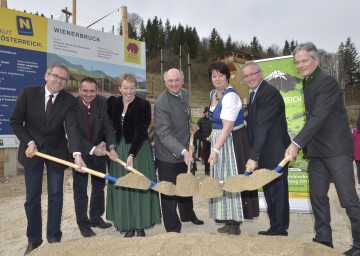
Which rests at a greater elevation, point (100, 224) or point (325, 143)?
point (325, 143)

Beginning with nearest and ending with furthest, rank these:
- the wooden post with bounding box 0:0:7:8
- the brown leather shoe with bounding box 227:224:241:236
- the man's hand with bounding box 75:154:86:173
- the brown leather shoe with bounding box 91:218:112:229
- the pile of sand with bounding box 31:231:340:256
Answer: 1. the pile of sand with bounding box 31:231:340:256
2. the man's hand with bounding box 75:154:86:173
3. the brown leather shoe with bounding box 227:224:241:236
4. the brown leather shoe with bounding box 91:218:112:229
5. the wooden post with bounding box 0:0:7:8

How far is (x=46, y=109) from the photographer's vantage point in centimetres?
326

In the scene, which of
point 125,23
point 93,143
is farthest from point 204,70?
point 93,143

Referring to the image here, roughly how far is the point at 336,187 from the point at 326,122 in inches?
21.8

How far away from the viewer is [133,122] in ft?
11.8

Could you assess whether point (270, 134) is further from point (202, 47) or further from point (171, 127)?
point (202, 47)

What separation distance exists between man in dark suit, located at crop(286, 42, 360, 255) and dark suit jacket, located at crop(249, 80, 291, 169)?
0.25 meters

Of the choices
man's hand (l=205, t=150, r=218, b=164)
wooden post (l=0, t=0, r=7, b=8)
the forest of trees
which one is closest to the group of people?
man's hand (l=205, t=150, r=218, b=164)

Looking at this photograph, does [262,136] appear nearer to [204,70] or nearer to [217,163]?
[217,163]

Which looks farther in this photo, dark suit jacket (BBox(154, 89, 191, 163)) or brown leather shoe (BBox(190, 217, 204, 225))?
brown leather shoe (BBox(190, 217, 204, 225))

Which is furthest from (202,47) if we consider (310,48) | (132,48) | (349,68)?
(310,48)

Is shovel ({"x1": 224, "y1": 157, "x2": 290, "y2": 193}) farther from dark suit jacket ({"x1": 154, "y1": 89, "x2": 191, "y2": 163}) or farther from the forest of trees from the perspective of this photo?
the forest of trees

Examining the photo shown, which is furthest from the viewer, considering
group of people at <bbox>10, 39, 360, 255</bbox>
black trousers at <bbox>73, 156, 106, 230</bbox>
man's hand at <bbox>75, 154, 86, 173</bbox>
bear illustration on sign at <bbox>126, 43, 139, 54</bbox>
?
bear illustration on sign at <bbox>126, 43, 139, 54</bbox>

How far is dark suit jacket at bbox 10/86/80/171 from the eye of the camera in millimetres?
3194
